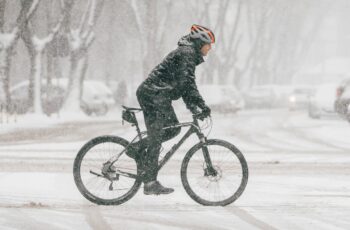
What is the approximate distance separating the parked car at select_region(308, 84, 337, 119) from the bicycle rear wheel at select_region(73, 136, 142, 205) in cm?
2213

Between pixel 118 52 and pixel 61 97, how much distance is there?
15.8 m

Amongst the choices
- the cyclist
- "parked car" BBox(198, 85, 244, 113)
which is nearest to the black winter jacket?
the cyclist

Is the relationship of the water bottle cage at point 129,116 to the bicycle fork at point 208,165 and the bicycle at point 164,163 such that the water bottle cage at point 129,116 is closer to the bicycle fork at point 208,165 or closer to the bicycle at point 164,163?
the bicycle at point 164,163

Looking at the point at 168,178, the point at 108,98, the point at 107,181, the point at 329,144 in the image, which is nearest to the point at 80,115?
the point at 108,98

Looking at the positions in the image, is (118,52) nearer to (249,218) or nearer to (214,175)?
(214,175)

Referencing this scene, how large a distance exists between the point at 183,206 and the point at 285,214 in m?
1.03

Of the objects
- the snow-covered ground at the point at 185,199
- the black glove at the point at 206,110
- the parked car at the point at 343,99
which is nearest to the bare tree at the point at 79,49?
the parked car at the point at 343,99

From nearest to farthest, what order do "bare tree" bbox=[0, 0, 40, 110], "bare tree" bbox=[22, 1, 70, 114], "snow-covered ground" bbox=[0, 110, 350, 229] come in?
1. "snow-covered ground" bbox=[0, 110, 350, 229]
2. "bare tree" bbox=[0, 0, 40, 110]
3. "bare tree" bbox=[22, 1, 70, 114]

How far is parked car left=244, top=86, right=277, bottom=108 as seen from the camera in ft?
157

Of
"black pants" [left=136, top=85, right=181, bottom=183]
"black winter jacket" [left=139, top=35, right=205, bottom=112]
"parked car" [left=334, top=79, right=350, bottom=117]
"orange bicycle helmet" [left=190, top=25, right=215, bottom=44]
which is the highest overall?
"orange bicycle helmet" [left=190, top=25, right=215, bottom=44]

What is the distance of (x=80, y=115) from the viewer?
3300 centimetres

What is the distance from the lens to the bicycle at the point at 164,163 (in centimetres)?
799

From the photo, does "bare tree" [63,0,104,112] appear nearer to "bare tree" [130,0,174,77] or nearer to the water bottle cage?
"bare tree" [130,0,174,77]

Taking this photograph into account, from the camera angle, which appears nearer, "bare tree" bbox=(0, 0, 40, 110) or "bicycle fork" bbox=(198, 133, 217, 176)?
"bicycle fork" bbox=(198, 133, 217, 176)
